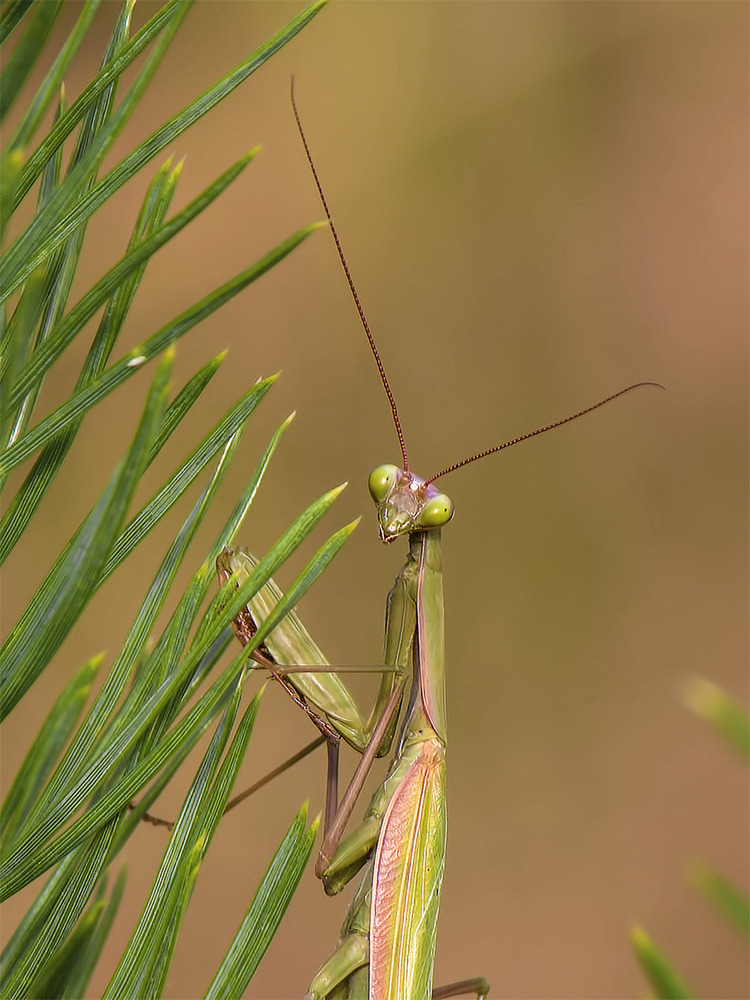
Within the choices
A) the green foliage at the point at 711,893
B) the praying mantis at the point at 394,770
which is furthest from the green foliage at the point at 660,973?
the praying mantis at the point at 394,770

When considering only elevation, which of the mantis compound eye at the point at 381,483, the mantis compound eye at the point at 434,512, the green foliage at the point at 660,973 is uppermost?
the mantis compound eye at the point at 381,483

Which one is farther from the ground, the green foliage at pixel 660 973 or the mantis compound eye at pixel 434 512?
the mantis compound eye at pixel 434 512

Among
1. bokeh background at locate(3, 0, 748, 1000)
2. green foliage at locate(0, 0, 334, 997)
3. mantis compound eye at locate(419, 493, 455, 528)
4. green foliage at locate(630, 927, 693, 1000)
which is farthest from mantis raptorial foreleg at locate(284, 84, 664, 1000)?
bokeh background at locate(3, 0, 748, 1000)

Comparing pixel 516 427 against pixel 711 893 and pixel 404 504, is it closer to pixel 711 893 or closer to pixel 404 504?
pixel 404 504

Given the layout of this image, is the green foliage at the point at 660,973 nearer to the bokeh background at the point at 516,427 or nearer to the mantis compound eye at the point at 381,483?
the mantis compound eye at the point at 381,483

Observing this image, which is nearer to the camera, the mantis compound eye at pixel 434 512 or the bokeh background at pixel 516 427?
the mantis compound eye at pixel 434 512

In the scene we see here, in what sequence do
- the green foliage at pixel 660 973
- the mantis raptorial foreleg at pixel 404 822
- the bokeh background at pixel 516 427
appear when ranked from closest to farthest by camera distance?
the green foliage at pixel 660 973, the mantis raptorial foreleg at pixel 404 822, the bokeh background at pixel 516 427
